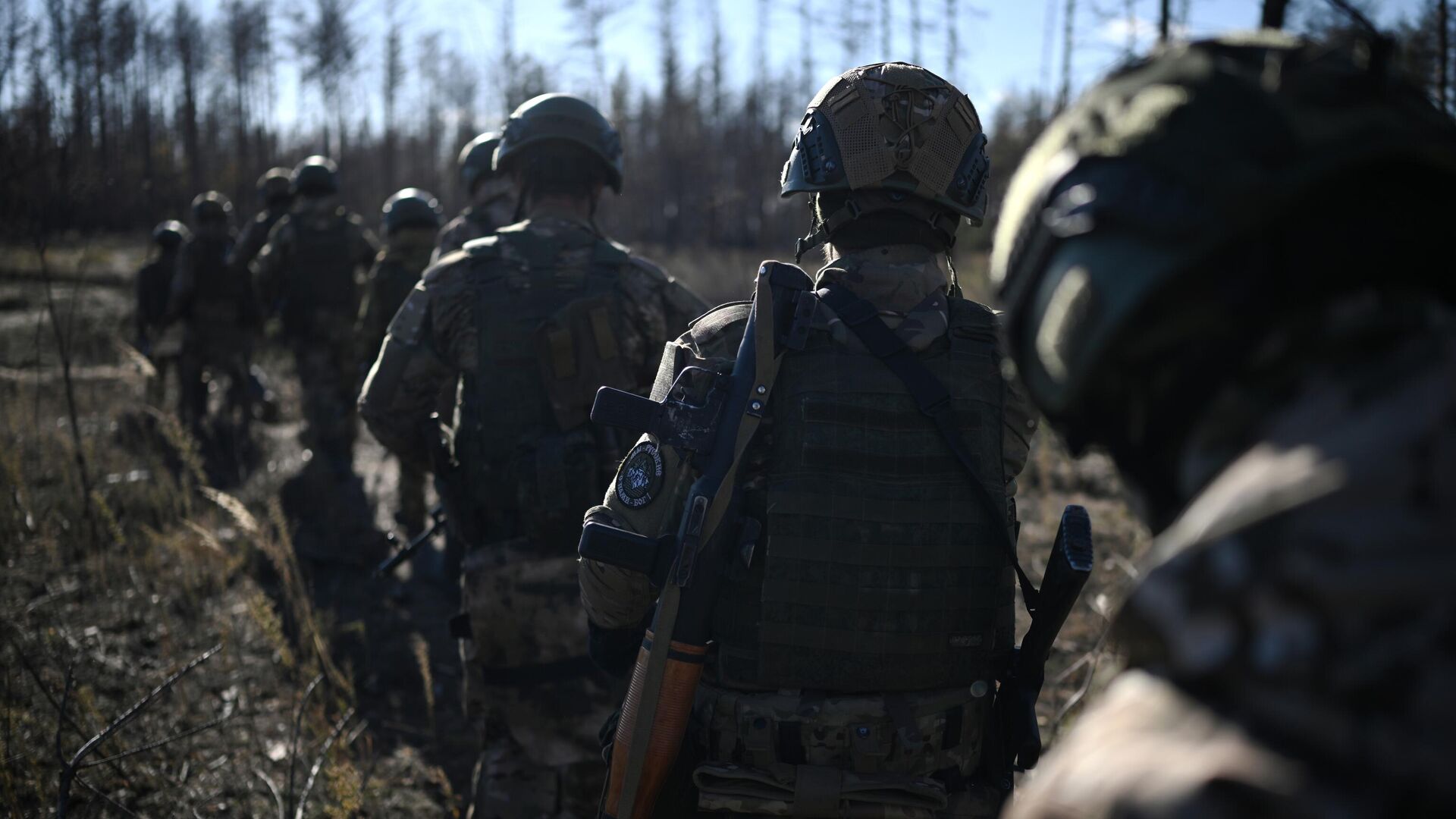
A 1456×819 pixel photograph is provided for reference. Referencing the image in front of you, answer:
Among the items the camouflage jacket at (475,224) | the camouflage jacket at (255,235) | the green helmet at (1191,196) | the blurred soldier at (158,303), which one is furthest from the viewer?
the blurred soldier at (158,303)

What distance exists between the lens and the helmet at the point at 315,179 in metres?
7.61

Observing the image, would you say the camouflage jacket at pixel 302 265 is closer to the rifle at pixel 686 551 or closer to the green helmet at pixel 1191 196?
the rifle at pixel 686 551

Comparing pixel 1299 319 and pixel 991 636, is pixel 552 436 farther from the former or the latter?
pixel 1299 319

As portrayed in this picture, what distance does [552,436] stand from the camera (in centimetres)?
310

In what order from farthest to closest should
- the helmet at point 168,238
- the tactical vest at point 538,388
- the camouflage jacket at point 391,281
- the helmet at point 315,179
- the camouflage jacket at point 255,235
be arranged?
1. the helmet at point 168,238
2. the camouflage jacket at point 255,235
3. the helmet at point 315,179
4. the camouflage jacket at point 391,281
5. the tactical vest at point 538,388

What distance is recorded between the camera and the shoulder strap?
1.94 meters

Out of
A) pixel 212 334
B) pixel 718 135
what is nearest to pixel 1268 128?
pixel 212 334

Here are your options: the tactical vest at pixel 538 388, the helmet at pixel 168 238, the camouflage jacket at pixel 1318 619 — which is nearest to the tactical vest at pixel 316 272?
the helmet at pixel 168 238

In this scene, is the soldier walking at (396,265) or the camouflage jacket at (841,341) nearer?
the camouflage jacket at (841,341)

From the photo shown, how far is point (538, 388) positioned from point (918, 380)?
5.02ft

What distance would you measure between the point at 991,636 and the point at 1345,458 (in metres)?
1.32

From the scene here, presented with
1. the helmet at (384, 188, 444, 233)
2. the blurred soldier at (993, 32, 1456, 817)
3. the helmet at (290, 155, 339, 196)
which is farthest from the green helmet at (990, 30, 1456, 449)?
the helmet at (290, 155, 339, 196)

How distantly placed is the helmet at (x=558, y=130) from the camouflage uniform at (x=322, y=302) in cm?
475

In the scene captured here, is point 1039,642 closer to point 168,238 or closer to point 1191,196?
point 1191,196
